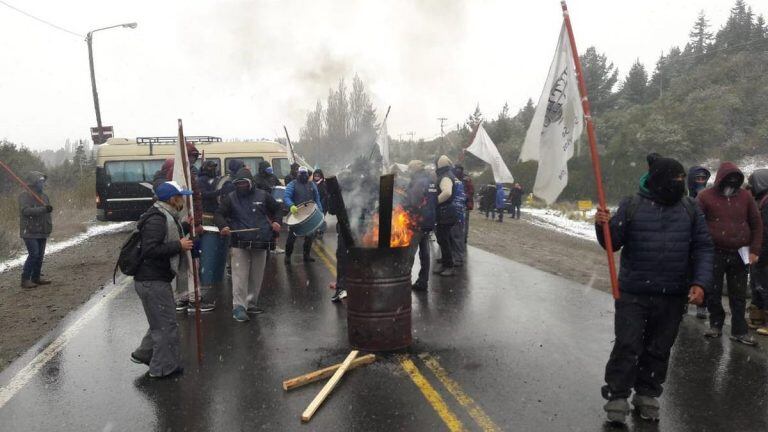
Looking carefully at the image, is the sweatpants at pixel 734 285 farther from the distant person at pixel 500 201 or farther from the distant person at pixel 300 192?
the distant person at pixel 500 201

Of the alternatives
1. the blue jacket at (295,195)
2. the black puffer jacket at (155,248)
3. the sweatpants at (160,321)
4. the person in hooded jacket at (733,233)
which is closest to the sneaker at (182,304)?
the blue jacket at (295,195)

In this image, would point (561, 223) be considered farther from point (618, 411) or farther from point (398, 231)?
point (618, 411)

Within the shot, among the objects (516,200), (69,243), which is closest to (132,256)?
(69,243)

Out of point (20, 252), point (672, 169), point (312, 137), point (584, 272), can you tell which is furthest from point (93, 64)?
point (672, 169)

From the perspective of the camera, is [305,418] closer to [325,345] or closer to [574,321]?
[325,345]

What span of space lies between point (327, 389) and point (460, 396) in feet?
3.65

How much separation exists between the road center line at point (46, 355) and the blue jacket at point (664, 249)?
5.25m

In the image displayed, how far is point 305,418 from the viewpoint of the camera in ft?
14.3

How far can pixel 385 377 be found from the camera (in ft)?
17.3

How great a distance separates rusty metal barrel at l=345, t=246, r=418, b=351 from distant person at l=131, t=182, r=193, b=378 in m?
1.68

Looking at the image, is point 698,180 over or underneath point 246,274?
over

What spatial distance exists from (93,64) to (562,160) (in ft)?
78.9

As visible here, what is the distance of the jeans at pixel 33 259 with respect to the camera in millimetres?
9477

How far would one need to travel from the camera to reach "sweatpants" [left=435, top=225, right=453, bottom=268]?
385 inches
